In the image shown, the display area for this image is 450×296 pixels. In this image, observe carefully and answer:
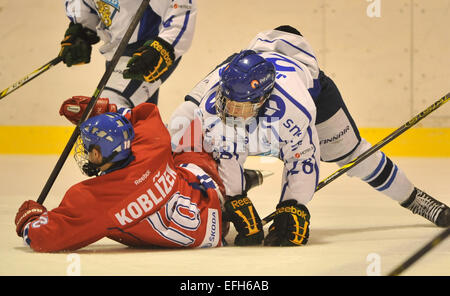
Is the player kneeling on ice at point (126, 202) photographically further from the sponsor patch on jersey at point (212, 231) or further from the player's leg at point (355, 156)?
the player's leg at point (355, 156)

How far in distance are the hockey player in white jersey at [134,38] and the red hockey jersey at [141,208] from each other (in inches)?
26.7

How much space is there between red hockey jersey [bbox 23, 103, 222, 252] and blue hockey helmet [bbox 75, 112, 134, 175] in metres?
0.08

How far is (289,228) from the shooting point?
3.12m

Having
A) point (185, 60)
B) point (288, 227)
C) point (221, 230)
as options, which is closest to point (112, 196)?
point (221, 230)

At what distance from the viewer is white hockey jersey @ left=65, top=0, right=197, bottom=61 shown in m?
3.85

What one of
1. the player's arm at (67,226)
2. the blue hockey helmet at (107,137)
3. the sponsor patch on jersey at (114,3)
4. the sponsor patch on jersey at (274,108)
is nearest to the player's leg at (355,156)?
the sponsor patch on jersey at (274,108)

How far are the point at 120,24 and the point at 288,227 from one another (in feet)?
4.77

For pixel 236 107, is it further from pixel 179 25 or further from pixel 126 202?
pixel 179 25

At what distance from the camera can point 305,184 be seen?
322cm

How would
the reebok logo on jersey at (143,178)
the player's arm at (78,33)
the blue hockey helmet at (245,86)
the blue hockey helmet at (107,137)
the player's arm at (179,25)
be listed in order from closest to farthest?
the blue hockey helmet at (107,137), the reebok logo on jersey at (143,178), the blue hockey helmet at (245,86), the player's arm at (179,25), the player's arm at (78,33)

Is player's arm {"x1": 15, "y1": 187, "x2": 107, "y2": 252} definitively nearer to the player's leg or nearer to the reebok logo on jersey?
the reebok logo on jersey

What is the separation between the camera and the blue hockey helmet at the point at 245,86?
297 centimetres

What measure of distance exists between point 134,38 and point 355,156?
1218mm

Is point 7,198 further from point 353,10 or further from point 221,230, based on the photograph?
point 353,10
